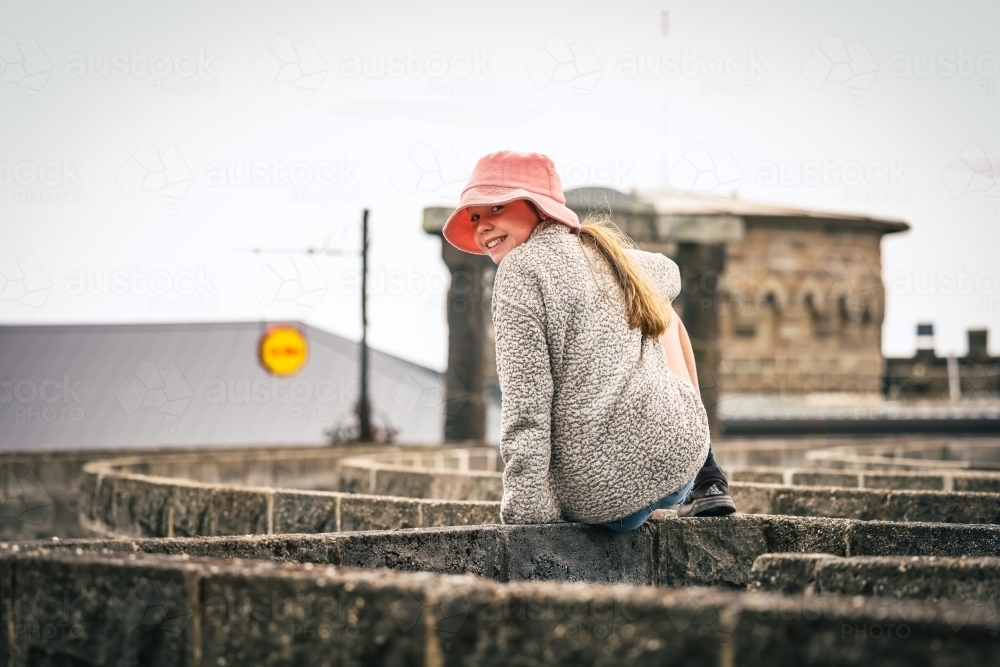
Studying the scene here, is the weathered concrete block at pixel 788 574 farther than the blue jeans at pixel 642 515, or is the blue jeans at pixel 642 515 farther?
the blue jeans at pixel 642 515

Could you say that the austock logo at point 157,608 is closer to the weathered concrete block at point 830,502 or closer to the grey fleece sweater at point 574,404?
the grey fleece sweater at point 574,404

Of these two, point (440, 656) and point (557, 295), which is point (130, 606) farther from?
point (557, 295)

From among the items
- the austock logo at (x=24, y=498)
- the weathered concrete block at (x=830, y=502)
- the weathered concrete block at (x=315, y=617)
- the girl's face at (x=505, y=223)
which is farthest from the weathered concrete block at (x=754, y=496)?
the austock logo at (x=24, y=498)

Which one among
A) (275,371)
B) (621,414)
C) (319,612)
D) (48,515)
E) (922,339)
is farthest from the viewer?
(922,339)

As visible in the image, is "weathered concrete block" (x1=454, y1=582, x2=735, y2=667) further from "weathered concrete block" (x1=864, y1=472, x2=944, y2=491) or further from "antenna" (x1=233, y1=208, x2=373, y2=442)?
"antenna" (x1=233, y1=208, x2=373, y2=442)

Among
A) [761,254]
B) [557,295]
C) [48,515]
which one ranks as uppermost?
[761,254]

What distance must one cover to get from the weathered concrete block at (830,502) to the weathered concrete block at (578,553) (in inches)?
74.8

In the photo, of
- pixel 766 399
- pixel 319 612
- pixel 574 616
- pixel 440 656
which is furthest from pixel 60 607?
pixel 766 399

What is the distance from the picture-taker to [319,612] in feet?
9.45

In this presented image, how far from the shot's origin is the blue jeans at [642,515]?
433 cm

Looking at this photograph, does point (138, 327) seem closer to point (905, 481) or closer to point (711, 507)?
point (905, 481)

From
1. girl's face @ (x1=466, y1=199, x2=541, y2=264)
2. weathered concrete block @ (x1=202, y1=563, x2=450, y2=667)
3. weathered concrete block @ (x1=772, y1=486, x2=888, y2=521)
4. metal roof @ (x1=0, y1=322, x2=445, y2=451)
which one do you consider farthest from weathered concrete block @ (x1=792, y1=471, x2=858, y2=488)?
metal roof @ (x1=0, y1=322, x2=445, y2=451)

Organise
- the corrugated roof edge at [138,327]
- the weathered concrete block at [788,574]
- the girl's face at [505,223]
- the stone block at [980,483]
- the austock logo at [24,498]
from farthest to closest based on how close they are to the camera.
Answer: the corrugated roof edge at [138,327], the austock logo at [24,498], the stone block at [980,483], the girl's face at [505,223], the weathered concrete block at [788,574]

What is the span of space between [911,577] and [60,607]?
81.8 inches
